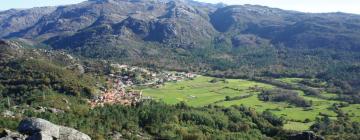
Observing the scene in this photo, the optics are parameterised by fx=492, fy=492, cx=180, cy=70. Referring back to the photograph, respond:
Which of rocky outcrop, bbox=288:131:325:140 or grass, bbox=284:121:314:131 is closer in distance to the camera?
rocky outcrop, bbox=288:131:325:140

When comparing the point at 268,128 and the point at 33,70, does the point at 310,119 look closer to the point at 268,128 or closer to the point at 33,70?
the point at 268,128

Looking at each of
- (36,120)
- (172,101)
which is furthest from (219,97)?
(36,120)

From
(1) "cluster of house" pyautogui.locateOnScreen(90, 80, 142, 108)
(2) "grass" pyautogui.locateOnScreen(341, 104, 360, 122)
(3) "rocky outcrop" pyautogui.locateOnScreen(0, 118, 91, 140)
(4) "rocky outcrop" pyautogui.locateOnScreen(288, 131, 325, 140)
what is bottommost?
(1) "cluster of house" pyautogui.locateOnScreen(90, 80, 142, 108)

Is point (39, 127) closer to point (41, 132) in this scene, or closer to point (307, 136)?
point (41, 132)

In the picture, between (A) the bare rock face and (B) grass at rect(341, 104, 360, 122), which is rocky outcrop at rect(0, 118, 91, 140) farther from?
(B) grass at rect(341, 104, 360, 122)

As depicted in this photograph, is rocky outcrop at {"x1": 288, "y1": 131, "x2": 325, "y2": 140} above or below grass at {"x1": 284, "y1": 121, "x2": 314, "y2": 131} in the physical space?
above

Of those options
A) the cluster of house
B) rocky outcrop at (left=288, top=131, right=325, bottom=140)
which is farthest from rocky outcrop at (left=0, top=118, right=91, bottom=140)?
the cluster of house

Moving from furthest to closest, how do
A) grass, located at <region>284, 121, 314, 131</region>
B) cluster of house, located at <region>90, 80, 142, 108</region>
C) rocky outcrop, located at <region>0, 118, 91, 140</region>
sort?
cluster of house, located at <region>90, 80, 142, 108</region>, grass, located at <region>284, 121, 314, 131</region>, rocky outcrop, located at <region>0, 118, 91, 140</region>

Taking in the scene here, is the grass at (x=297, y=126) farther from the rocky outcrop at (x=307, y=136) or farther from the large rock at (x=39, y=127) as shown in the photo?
the large rock at (x=39, y=127)
